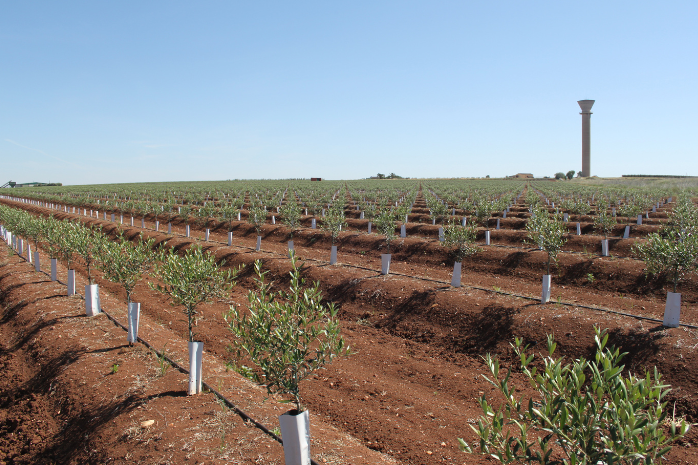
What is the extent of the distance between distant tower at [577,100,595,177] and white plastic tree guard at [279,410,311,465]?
14784 centimetres

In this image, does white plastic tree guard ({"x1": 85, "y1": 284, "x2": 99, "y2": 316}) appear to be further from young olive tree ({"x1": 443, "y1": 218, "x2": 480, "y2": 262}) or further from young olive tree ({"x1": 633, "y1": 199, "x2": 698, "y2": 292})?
young olive tree ({"x1": 633, "y1": 199, "x2": 698, "y2": 292})

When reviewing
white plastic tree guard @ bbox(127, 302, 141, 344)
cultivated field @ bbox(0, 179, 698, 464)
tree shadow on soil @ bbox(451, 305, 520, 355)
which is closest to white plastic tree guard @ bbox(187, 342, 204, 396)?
cultivated field @ bbox(0, 179, 698, 464)

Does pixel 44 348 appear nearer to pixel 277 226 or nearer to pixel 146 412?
pixel 146 412

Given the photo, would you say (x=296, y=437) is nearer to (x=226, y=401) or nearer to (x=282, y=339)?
(x=282, y=339)

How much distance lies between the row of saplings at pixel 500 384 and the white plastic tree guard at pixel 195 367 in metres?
0.02

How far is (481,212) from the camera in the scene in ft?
90.6

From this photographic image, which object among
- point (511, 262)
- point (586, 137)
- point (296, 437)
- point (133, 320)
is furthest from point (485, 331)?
point (586, 137)

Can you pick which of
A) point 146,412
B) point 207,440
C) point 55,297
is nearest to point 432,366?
point 207,440

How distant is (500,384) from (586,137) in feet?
497

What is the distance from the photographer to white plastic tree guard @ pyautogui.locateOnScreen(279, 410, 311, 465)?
5.69 m

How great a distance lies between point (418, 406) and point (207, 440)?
14.6ft

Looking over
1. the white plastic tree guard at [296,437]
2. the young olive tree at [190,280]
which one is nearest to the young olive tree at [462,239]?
the young olive tree at [190,280]

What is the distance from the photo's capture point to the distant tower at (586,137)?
431ft

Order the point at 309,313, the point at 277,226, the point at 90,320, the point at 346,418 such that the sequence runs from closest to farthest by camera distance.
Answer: the point at 309,313 < the point at 346,418 < the point at 90,320 < the point at 277,226
